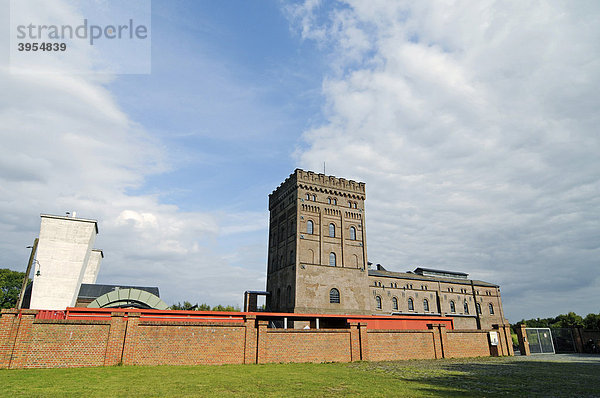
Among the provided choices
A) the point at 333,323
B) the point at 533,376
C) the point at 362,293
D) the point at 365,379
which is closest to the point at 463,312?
the point at 362,293

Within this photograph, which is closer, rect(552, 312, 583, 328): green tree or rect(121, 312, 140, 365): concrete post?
rect(121, 312, 140, 365): concrete post

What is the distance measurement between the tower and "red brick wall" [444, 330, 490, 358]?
15422 mm

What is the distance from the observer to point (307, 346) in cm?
1972

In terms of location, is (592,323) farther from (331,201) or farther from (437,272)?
(331,201)

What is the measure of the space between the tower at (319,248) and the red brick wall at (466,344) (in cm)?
1542

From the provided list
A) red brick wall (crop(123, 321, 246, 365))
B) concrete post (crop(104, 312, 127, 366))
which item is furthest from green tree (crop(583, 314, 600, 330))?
concrete post (crop(104, 312, 127, 366))

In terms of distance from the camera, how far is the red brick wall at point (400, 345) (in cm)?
2145

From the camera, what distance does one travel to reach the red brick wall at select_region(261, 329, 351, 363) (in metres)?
19.0

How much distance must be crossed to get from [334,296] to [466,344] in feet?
54.2

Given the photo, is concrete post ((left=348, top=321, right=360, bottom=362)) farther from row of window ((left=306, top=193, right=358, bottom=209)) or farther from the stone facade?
the stone facade

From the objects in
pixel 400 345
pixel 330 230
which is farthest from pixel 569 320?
pixel 400 345

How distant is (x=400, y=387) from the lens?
10.9 metres

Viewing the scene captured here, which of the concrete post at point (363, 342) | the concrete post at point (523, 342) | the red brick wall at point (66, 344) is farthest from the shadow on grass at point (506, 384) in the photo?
the concrete post at point (523, 342)

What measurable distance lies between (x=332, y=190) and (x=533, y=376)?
3063 cm
